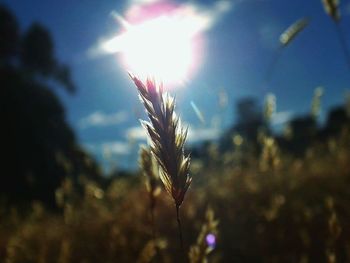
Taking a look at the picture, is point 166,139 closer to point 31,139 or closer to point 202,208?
point 202,208

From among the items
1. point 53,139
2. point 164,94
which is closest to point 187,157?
point 164,94

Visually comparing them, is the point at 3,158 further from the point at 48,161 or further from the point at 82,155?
the point at 82,155

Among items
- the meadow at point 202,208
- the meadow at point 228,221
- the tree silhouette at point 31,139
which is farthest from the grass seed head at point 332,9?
the tree silhouette at point 31,139

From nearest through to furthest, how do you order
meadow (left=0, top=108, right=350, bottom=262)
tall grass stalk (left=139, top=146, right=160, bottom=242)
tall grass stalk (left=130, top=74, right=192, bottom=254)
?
tall grass stalk (left=130, top=74, right=192, bottom=254)
tall grass stalk (left=139, top=146, right=160, bottom=242)
meadow (left=0, top=108, right=350, bottom=262)

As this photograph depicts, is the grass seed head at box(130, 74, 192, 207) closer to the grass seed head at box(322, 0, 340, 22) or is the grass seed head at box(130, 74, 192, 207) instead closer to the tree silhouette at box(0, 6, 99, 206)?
the grass seed head at box(322, 0, 340, 22)

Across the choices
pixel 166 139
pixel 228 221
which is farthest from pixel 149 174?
pixel 228 221

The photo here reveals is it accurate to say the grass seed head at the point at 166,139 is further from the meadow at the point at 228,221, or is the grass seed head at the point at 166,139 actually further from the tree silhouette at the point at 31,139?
the tree silhouette at the point at 31,139

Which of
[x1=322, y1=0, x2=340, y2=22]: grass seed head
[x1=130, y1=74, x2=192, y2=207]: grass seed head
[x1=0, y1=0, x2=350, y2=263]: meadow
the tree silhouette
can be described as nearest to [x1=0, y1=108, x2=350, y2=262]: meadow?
[x1=0, y1=0, x2=350, y2=263]: meadow

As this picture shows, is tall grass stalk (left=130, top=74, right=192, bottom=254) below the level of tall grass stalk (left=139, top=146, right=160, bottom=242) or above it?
below
